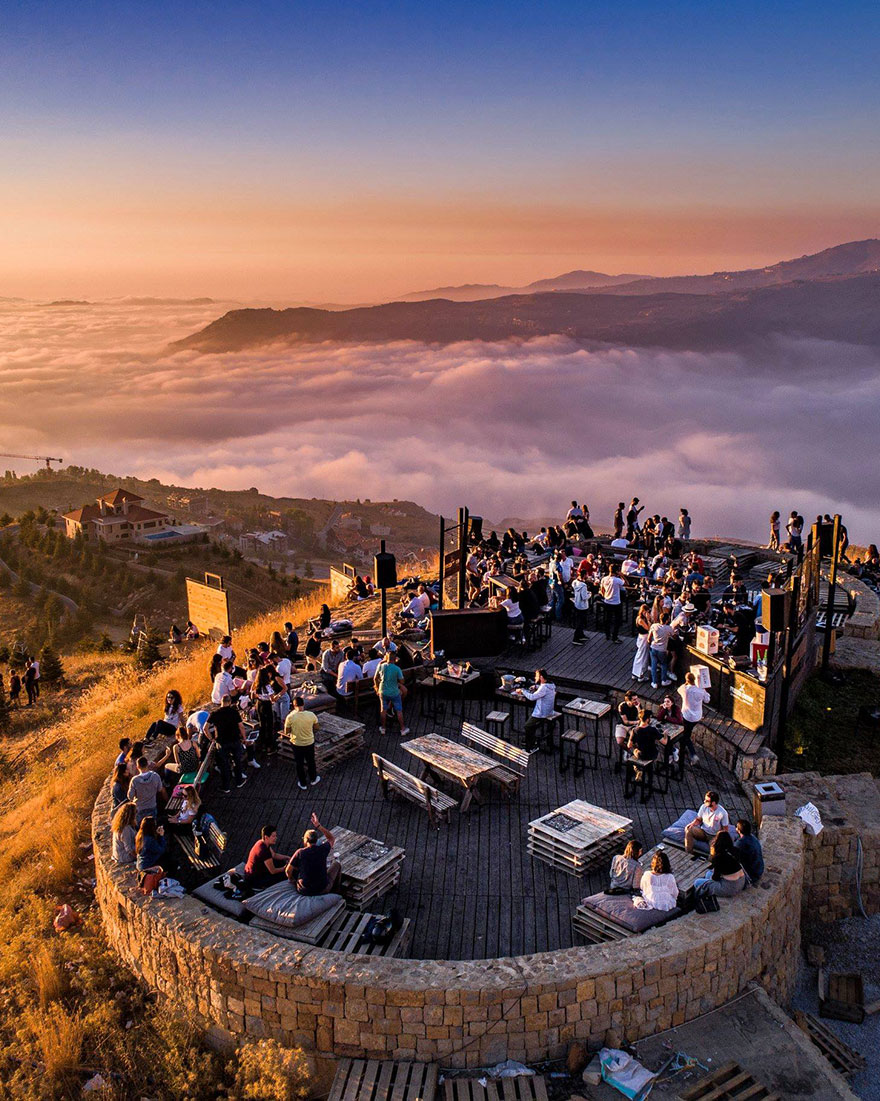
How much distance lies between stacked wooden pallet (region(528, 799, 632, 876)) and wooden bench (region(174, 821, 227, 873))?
3635mm

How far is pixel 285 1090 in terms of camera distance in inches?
315

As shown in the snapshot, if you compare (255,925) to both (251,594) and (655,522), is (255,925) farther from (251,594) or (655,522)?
(251,594)

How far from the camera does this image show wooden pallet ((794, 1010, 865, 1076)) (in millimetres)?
9391

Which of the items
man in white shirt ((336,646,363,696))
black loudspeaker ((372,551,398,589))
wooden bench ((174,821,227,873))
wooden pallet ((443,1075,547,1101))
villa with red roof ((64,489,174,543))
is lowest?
villa with red roof ((64,489,174,543))

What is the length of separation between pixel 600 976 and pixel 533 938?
134 centimetres

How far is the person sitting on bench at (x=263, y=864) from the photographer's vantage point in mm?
9523

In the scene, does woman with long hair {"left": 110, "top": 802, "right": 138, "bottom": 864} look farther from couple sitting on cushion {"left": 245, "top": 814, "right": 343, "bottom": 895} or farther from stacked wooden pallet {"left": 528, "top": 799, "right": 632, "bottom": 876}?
stacked wooden pallet {"left": 528, "top": 799, "right": 632, "bottom": 876}

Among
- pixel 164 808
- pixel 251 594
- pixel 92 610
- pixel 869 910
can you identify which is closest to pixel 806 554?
pixel 869 910

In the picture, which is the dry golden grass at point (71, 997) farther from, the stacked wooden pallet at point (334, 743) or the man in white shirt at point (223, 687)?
the stacked wooden pallet at point (334, 743)

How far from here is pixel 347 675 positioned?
1397 cm

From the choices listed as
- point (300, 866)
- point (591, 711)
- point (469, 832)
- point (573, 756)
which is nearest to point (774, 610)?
point (591, 711)

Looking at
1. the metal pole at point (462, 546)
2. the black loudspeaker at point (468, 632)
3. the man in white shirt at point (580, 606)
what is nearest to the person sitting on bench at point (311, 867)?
the black loudspeaker at point (468, 632)

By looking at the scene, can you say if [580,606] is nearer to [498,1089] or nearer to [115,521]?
[498,1089]

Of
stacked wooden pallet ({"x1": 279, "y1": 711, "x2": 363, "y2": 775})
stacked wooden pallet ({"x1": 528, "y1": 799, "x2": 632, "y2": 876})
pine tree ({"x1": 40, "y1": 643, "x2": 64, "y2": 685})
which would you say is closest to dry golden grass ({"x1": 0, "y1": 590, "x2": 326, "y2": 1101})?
stacked wooden pallet ({"x1": 279, "y1": 711, "x2": 363, "y2": 775})
